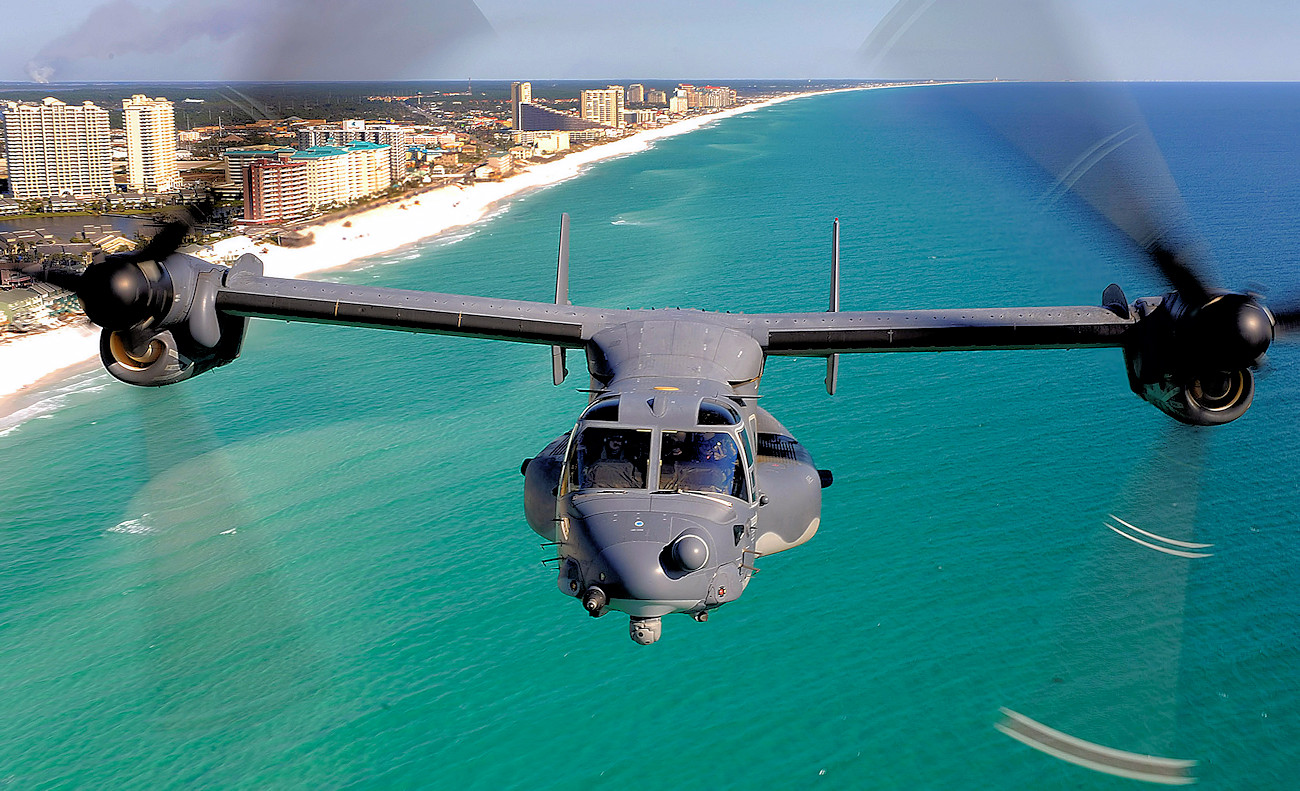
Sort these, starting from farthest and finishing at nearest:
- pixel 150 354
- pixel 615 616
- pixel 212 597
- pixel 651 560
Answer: pixel 615 616 < pixel 212 597 < pixel 150 354 < pixel 651 560

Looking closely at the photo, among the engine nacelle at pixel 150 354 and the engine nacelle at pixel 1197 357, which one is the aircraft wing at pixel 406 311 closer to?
the engine nacelle at pixel 150 354

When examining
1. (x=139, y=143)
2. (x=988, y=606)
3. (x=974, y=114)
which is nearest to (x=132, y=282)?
(x=988, y=606)

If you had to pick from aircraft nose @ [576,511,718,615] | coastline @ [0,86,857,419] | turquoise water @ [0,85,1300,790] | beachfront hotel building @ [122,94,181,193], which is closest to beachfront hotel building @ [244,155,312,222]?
coastline @ [0,86,857,419]

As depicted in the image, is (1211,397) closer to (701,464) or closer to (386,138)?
(701,464)

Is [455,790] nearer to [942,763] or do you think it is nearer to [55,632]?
[942,763]

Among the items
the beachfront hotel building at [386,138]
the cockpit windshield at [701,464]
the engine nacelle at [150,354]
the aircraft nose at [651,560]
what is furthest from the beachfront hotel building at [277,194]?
the aircraft nose at [651,560]

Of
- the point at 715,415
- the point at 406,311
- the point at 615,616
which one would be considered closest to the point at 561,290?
the point at 406,311
